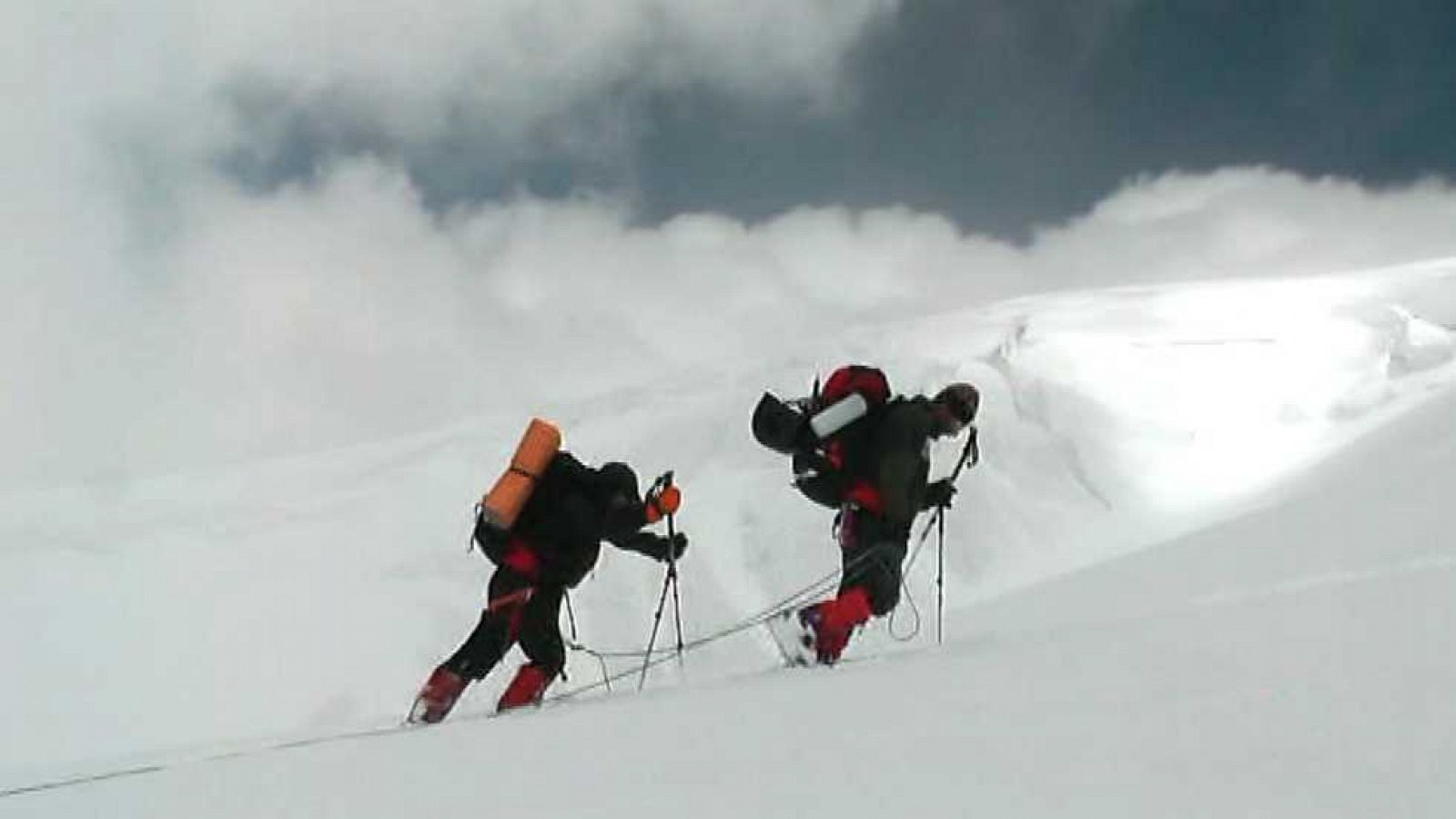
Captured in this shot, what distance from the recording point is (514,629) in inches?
299

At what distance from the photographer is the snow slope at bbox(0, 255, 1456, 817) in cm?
297

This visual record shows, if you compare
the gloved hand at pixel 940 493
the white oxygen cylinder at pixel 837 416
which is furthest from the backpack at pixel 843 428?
the gloved hand at pixel 940 493

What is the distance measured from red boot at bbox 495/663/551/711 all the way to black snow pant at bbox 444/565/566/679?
0.04 metres

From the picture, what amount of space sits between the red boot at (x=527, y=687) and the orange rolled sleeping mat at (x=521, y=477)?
865 mm

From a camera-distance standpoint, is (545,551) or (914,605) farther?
(914,605)

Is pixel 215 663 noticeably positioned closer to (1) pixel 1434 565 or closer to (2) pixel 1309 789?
(1) pixel 1434 565

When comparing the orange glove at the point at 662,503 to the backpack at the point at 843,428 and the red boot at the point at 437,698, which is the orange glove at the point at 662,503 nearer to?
the backpack at the point at 843,428

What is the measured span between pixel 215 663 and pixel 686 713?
3053 cm

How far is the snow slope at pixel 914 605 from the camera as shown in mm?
2971

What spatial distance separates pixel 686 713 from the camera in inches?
175

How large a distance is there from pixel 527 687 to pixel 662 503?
127 centimetres

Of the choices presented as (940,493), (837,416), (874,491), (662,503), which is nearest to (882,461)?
(874,491)

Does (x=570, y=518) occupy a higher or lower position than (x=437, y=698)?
higher

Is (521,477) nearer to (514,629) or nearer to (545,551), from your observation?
(545,551)
